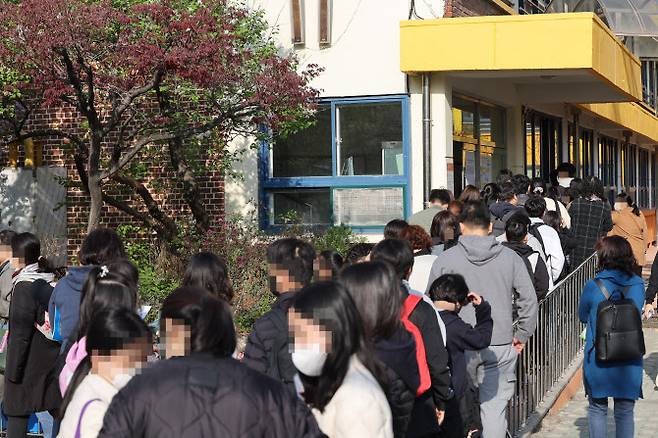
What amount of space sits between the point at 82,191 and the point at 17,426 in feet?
31.5

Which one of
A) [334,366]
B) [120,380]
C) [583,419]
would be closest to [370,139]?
[583,419]

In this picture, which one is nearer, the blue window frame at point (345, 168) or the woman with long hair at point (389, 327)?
the woman with long hair at point (389, 327)

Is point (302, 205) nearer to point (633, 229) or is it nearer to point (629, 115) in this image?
A: point (633, 229)

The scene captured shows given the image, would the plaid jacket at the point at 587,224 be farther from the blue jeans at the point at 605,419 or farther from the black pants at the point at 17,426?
the black pants at the point at 17,426

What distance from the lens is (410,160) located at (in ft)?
51.4

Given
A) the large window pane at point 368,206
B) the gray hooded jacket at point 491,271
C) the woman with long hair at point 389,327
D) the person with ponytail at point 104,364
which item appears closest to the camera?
the person with ponytail at point 104,364

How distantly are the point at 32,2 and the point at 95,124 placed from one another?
194 cm

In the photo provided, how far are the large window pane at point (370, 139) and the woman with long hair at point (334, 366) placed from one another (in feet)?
39.5

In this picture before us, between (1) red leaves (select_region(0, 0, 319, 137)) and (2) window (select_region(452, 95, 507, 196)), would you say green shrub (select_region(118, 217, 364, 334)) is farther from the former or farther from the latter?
(2) window (select_region(452, 95, 507, 196))

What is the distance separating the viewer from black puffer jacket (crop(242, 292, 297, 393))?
516cm

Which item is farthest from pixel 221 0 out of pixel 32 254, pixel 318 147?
pixel 32 254

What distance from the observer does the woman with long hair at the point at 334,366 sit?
12.2ft

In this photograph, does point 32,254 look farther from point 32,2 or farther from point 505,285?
point 32,2

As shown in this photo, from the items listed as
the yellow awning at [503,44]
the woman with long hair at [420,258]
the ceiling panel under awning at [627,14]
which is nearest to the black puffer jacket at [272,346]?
the woman with long hair at [420,258]
